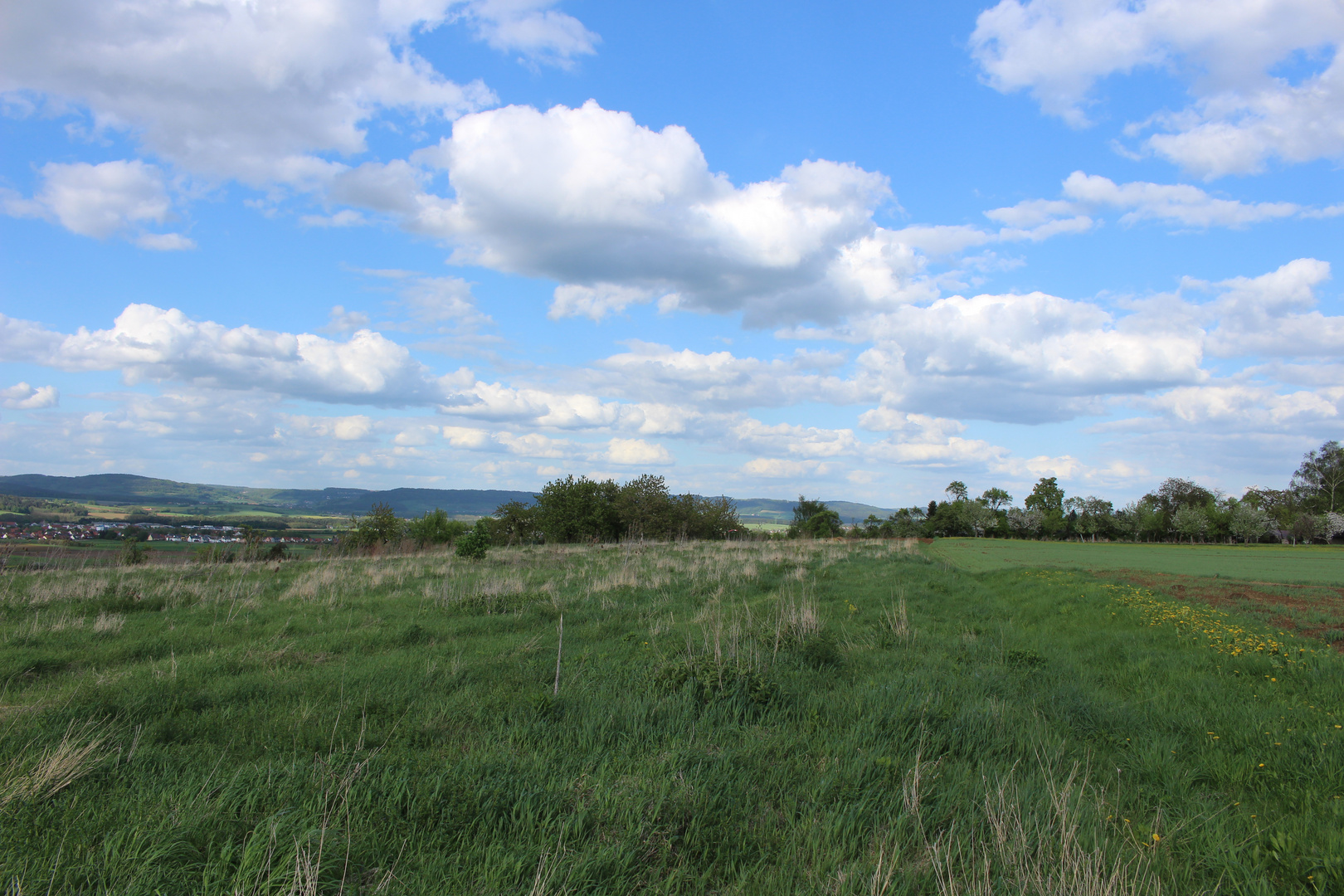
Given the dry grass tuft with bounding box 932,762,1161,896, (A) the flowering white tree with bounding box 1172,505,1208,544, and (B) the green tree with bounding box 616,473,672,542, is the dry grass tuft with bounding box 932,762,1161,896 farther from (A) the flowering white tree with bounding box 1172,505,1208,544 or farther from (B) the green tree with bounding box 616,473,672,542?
(A) the flowering white tree with bounding box 1172,505,1208,544

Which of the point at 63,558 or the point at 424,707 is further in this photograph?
the point at 63,558

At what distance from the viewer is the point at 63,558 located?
20141 millimetres

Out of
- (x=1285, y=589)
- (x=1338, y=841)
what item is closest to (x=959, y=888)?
(x=1338, y=841)

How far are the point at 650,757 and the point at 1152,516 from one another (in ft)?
417

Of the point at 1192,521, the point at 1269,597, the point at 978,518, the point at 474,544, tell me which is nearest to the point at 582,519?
the point at 474,544

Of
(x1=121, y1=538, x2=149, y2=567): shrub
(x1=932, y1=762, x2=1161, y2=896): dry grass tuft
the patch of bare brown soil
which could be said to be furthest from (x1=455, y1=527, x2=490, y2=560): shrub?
the patch of bare brown soil

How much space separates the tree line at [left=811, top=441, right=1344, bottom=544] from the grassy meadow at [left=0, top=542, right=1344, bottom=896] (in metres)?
70.9

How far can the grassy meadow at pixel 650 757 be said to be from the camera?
3557mm

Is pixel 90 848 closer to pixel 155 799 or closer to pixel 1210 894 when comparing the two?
pixel 155 799

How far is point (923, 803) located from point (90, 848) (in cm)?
542

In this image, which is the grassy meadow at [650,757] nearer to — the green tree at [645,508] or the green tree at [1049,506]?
the green tree at [645,508]

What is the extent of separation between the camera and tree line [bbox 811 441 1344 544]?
89562 mm

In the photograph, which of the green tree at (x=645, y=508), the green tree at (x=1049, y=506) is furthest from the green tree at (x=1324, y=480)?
the green tree at (x=645, y=508)

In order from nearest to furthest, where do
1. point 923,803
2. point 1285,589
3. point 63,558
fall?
point 923,803, point 1285,589, point 63,558
